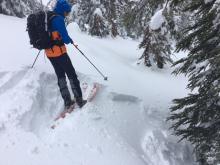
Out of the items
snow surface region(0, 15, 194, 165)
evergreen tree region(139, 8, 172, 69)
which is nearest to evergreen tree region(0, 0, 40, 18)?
snow surface region(0, 15, 194, 165)

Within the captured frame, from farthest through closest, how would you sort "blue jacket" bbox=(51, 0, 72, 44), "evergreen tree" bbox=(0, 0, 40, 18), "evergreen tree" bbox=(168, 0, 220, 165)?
"evergreen tree" bbox=(0, 0, 40, 18)
"blue jacket" bbox=(51, 0, 72, 44)
"evergreen tree" bbox=(168, 0, 220, 165)

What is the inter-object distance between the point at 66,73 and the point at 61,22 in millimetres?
A: 1319

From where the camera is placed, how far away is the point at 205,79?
828cm

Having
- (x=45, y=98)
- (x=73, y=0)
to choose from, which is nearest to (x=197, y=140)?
(x=45, y=98)

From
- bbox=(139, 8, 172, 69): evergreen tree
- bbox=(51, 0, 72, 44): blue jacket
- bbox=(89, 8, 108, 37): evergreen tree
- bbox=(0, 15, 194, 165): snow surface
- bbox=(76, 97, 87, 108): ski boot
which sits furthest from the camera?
bbox=(89, 8, 108, 37): evergreen tree

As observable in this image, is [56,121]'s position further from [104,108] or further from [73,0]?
[73,0]

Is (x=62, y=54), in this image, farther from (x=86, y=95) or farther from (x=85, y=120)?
(x=85, y=120)

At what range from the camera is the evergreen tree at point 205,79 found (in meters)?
7.93

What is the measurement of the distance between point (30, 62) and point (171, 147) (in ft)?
15.2

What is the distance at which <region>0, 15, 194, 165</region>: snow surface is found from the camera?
27.1 ft

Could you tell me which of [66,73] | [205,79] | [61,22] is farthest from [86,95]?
[205,79]

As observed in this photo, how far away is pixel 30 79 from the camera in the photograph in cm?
1021

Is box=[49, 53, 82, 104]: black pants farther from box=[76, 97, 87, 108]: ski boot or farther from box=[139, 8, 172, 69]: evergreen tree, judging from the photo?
box=[139, 8, 172, 69]: evergreen tree

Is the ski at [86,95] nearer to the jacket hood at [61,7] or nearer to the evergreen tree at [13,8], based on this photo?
the jacket hood at [61,7]
